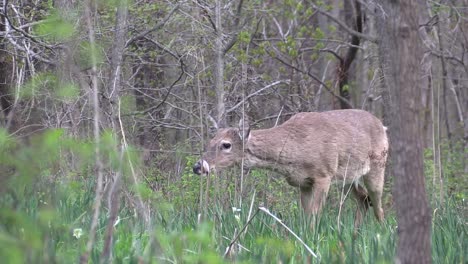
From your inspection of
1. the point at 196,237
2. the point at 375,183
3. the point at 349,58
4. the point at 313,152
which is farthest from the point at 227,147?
the point at 349,58

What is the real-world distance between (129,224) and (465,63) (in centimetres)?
1091

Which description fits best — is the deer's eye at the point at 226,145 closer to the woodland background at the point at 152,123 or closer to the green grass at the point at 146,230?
the woodland background at the point at 152,123

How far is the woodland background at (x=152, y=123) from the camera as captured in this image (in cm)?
385

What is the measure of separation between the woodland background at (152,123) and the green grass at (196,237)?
2 centimetres

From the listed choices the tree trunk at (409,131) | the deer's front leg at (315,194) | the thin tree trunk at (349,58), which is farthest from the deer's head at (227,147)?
the tree trunk at (409,131)

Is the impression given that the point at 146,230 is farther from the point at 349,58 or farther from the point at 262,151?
the point at 349,58

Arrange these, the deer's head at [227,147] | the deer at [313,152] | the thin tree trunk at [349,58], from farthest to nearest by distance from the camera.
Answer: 1. the thin tree trunk at [349,58]
2. the deer at [313,152]
3. the deer's head at [227,147]

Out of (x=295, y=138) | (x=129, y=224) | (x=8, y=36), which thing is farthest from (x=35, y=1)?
(x=129, y=224)

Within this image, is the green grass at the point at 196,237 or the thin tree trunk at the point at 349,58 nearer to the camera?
the green grass at the point at 196,237

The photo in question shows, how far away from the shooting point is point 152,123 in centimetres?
1244

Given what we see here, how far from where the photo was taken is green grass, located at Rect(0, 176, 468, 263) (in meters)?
3.91

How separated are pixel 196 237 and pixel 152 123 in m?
9.03

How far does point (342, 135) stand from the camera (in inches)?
399

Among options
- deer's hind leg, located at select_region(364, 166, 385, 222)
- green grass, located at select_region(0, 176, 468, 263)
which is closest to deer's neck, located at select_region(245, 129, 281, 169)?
deer's hind leg, located at select_region(364, 166, 385, 222)
